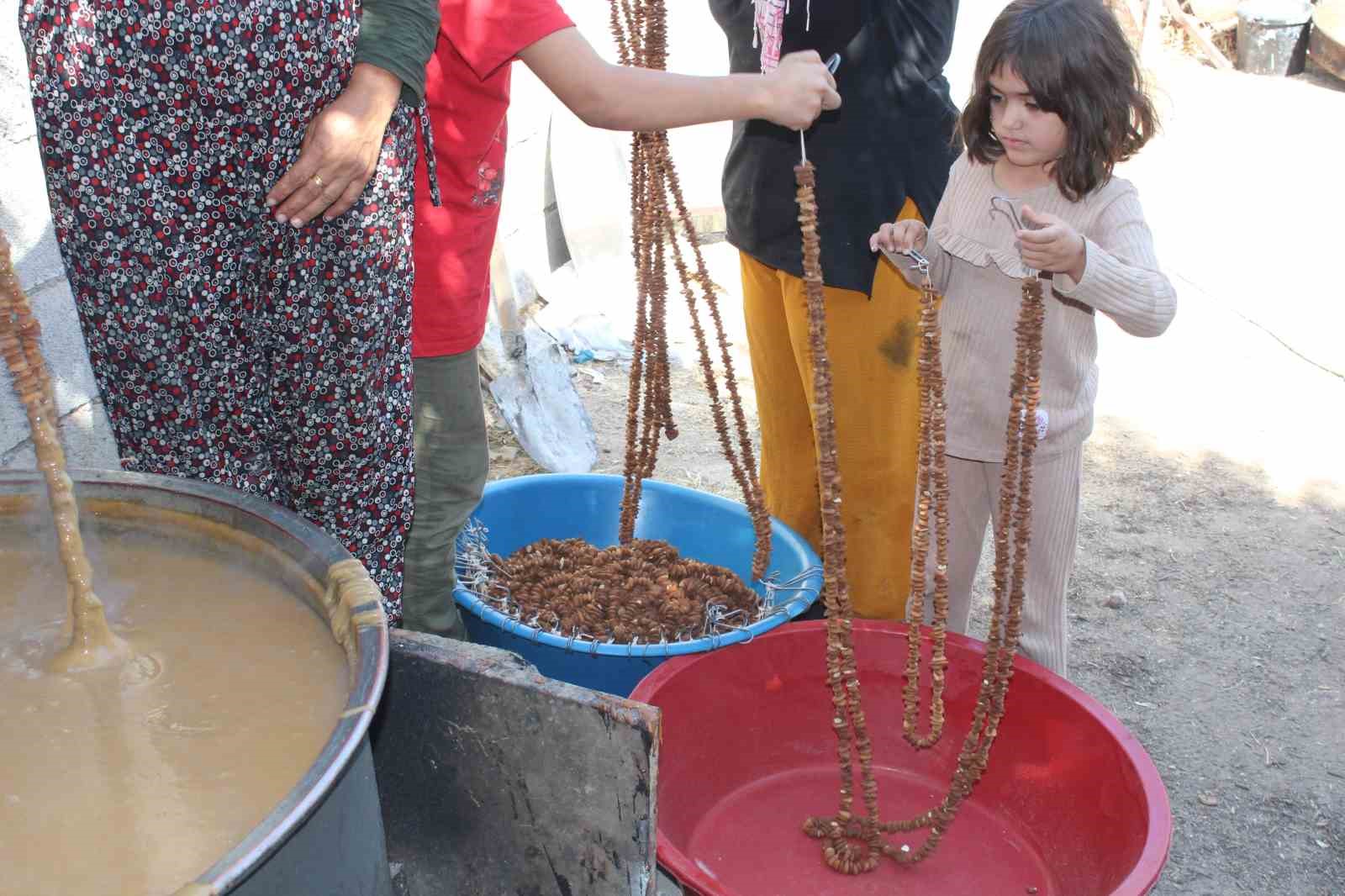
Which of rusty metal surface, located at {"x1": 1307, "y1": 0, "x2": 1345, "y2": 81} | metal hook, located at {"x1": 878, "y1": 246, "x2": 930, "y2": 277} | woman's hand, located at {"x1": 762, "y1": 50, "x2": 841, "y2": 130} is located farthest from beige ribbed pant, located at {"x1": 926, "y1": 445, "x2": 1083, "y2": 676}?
rusty metal surface, located at {"x1": 1307, "y1": 0, "x2": 1345, "y2": 81}

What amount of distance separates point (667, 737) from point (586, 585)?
0.37 meters

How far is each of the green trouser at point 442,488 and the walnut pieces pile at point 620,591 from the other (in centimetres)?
10

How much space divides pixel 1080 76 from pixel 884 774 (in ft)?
3.95

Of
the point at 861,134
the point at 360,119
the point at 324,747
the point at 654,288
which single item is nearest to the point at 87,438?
the point at 654,288

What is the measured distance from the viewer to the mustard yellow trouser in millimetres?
2189

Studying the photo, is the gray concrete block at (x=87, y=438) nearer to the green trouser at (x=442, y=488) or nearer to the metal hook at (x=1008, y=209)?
the green trouser at (x=442, y=488)

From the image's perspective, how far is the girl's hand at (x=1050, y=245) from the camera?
5.52 feet

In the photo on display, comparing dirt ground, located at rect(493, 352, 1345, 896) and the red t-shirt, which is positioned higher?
the red t-shirt

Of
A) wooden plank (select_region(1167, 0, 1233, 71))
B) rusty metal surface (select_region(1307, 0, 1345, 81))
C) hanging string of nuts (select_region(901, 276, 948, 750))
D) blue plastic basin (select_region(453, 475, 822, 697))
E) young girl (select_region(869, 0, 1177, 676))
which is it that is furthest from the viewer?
wooden plank (select_region(1167, 0, 1233, 71))

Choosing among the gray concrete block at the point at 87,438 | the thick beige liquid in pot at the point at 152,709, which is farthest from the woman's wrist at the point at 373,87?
the gray concrete block at the point at 87,438

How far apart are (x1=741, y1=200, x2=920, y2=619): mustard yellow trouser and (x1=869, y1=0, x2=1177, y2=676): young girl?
0.12m

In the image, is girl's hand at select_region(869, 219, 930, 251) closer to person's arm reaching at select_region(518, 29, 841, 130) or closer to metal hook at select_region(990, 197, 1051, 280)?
metal hook at select_region(990, 197, 1051, 280)

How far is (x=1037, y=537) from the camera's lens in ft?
6.86

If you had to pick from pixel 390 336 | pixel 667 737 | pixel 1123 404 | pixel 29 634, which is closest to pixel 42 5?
pixel 390 336
